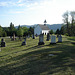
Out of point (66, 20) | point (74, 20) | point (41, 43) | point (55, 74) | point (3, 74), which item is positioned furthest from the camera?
point (66, 20)

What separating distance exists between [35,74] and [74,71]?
233 centimetres

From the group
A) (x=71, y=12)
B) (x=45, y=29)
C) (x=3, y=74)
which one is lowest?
(x=3, y=74)

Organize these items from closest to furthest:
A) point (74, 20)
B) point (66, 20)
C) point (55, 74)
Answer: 1. point (55, 74)
2. point (74, 20)
3. point (66, 20)

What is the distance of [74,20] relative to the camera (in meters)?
47.6

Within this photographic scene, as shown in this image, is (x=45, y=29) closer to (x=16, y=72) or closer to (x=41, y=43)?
(x=41, y=43)

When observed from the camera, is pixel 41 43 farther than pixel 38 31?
No

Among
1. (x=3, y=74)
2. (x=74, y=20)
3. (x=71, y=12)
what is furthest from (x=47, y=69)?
(x=71, y=12)

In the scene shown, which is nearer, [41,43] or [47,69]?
[47,69]

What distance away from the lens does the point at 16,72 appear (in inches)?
264

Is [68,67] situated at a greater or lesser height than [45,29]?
lesser

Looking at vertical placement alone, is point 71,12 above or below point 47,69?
above

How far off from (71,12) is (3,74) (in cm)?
4955

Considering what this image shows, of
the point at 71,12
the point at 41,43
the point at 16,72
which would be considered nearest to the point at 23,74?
the point at 16,72

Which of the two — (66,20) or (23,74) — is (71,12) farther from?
(23,74)
